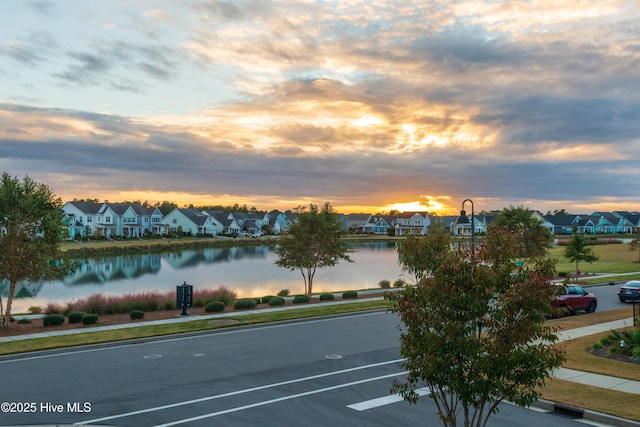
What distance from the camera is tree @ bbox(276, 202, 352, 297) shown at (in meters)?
37.6

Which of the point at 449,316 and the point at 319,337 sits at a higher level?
the point at 449,316

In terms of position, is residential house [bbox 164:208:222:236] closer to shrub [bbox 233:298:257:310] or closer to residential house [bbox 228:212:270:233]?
residential house [bbox 228:212:270:233]

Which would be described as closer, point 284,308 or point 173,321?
point 173,321

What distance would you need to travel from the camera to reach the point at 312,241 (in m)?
38.1

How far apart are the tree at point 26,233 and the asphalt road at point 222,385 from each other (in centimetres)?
738

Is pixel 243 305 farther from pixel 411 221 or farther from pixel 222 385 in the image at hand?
pixel 411 221

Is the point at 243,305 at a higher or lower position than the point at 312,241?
lower

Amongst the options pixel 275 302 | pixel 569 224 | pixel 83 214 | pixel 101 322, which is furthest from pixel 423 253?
pixel 569 224

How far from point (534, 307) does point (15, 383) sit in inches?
536

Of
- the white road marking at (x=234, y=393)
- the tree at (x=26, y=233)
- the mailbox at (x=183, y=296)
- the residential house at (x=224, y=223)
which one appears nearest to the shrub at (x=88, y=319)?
the tree at (x=26, y=233)

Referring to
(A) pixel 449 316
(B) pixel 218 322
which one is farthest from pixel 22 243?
(A) pixel 449 316

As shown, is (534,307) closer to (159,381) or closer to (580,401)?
(580,401)

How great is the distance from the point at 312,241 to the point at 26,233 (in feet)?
63.4

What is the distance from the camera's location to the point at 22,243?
77.2 ft
